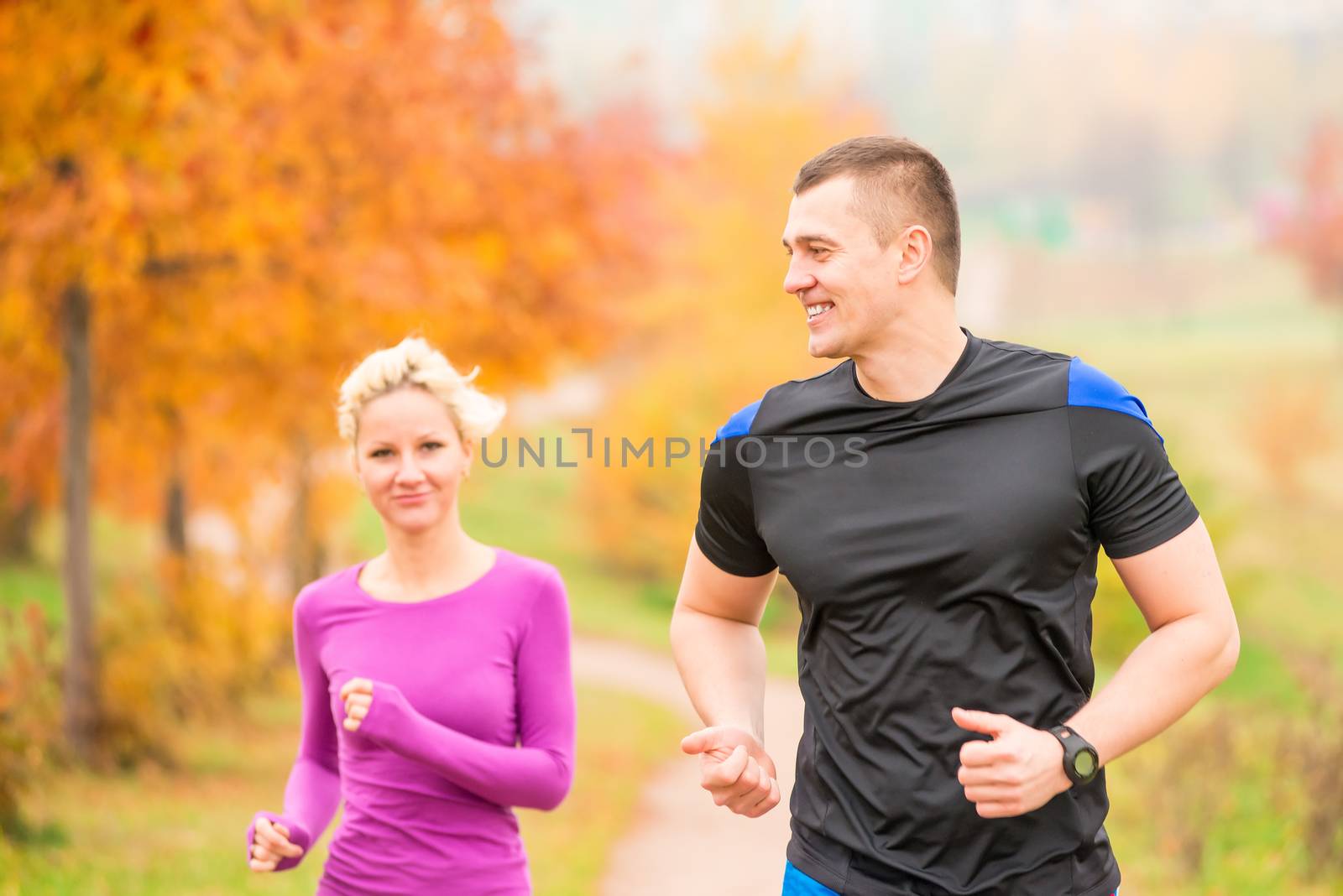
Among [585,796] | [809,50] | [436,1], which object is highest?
[809,50]

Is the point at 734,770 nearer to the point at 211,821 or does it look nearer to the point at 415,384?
the point at 415,384

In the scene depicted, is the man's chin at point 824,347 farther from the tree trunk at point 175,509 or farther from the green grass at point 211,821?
the tree trunk at point 175,509

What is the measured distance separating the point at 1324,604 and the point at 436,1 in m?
20.1

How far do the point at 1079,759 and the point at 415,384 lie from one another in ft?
5.57

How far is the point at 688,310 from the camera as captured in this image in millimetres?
24656

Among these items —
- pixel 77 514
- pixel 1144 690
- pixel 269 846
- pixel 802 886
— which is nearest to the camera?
pixel 1144 690

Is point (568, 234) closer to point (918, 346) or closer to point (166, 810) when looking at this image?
point (166, 810)

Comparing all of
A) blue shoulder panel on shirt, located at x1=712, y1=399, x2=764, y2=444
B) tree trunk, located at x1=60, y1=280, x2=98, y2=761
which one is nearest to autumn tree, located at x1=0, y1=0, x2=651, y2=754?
tree trunk, located at x1=60, y1=280, x2=98, y2=761

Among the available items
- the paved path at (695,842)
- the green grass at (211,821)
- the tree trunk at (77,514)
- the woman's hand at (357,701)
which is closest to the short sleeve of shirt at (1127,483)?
the woman's hand at (357,701)

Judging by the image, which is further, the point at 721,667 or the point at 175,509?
the point at 175,509

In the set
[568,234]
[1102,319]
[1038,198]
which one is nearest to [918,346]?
[568,234]

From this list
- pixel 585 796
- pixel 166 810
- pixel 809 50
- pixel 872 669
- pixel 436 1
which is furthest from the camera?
pixel 809 50

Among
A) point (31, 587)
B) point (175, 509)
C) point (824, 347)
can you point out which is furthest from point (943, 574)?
point (31, 587)

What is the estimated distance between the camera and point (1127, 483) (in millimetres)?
2414
